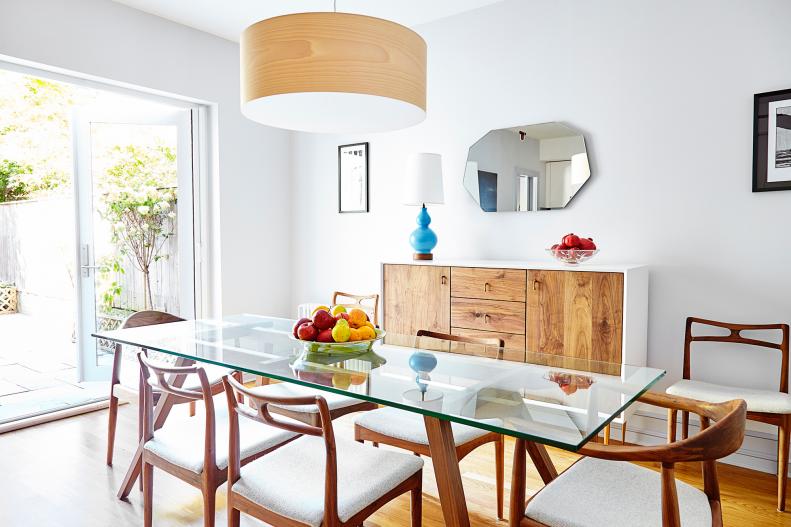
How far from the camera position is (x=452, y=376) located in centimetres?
182

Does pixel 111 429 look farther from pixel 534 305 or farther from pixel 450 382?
pixel 534 305

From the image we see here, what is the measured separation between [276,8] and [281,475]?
125 inches

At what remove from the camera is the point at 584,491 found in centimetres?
151

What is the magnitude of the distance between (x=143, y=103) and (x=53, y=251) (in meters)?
1.40

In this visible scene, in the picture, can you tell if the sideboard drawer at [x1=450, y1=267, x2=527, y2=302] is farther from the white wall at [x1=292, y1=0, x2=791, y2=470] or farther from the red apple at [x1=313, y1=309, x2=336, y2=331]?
the red apple at [x1=313, y1=309, x2=336, y2=331]

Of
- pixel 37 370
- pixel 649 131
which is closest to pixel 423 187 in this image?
pixel 649 131

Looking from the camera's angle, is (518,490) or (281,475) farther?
(281,475)

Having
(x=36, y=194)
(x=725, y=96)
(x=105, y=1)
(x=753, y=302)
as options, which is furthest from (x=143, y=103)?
(x=753, y=302)

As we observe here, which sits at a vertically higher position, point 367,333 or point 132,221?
point 132,221

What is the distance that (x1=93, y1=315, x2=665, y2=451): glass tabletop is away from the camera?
1386 mm

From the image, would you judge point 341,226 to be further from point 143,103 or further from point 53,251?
point 53,251

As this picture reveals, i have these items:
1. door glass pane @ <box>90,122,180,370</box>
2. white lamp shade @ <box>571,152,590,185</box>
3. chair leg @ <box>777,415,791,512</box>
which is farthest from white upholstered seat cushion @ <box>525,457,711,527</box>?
door glass pane @ <box>90,122,180,370</box>

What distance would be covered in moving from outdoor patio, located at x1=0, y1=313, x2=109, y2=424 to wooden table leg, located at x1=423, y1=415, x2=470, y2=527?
9.91 ft

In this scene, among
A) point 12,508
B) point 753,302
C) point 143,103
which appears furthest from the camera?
point 143,103
